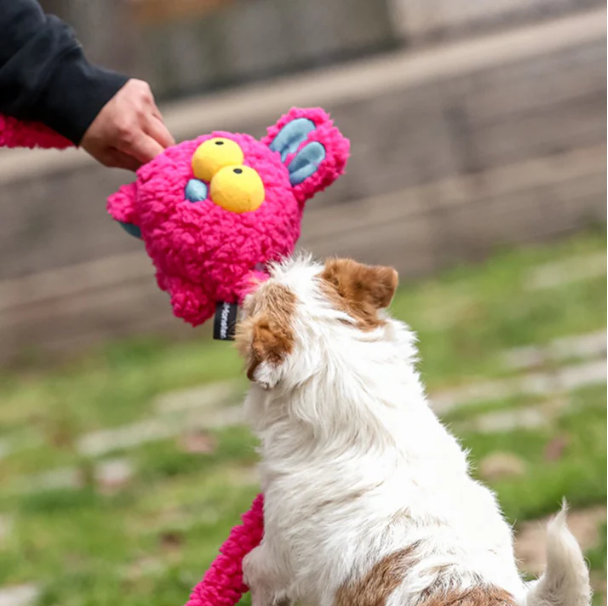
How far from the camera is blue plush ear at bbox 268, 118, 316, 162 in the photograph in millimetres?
2566

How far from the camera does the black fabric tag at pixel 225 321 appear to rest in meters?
2.38

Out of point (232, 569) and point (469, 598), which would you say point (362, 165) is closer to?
point (232, 569)

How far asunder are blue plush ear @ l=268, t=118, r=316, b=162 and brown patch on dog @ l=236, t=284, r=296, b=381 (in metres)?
0.46

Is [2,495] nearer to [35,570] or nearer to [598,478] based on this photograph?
[35,570]

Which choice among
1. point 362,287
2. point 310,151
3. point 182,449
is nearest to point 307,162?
point 310,151

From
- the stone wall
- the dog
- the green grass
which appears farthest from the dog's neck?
the stone wall

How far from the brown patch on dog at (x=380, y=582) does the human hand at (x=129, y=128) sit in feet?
4.01

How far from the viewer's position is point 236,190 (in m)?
2.37

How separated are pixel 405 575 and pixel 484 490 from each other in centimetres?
35

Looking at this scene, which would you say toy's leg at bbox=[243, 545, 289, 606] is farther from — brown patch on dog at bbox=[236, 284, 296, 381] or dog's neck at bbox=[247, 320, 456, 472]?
brown patch on dog at bbox=[236, 284, 296, 381]

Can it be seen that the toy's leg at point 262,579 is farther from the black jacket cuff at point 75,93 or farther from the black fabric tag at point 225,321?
the black jacket cuff at point 75,93

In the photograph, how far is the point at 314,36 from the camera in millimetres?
7301

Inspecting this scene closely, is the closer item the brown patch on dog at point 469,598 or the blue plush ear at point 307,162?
the brown patch on dog at point 469,598

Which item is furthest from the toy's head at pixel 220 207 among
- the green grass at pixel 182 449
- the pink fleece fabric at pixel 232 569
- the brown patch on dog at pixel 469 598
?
the green grass at pixel 182 449
